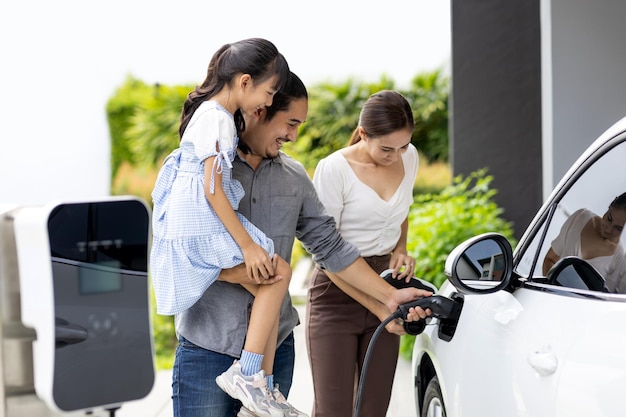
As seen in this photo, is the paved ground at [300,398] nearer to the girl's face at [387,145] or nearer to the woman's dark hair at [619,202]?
the girl's face at [387,145]

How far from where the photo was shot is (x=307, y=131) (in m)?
14.1

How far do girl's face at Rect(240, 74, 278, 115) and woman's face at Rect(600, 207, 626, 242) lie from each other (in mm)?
1075

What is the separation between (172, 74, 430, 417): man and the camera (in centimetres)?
290

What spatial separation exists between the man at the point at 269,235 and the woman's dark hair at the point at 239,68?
87 millimetres

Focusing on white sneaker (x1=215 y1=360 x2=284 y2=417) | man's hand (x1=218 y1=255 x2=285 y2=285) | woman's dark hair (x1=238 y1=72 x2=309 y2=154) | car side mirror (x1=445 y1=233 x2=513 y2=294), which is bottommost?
white sneaker (x1=215 y1=360 x2=284 y2=417)

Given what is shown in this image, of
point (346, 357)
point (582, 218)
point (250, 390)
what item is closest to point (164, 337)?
point (346, 357)

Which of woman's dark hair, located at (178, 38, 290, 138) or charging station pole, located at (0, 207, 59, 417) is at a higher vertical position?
woman's dark hair, located at (178, 38, 290, 138)

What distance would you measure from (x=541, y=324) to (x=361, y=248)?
1.60 metres

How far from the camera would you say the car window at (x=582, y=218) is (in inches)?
96.3

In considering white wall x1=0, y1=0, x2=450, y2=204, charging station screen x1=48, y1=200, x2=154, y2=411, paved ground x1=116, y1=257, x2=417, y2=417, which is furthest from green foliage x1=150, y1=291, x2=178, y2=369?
charging station screen x1=48, y1=200, x2=154, y2=411

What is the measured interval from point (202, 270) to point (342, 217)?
1.22 m

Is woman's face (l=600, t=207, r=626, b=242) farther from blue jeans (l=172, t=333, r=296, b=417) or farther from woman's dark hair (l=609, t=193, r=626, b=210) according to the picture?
blue jeans (l=172, t=333, r=296, b=417)

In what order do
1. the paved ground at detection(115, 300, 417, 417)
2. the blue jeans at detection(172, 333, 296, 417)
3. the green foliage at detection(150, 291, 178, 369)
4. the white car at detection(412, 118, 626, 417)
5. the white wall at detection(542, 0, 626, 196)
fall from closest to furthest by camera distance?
the white car at detection(412, 118, 626, 417), the blue jeans at detection(172, 333, 296, 417), the paved ground at detection(115, 300, 417, 417), the white wall at detection(542, 0, 626, 196), the green foliage at detection(150, 291, 178, 369)

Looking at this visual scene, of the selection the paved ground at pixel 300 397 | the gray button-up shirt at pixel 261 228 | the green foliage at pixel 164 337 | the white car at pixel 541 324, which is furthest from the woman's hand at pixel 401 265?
the green foliage at pixel 164 337
